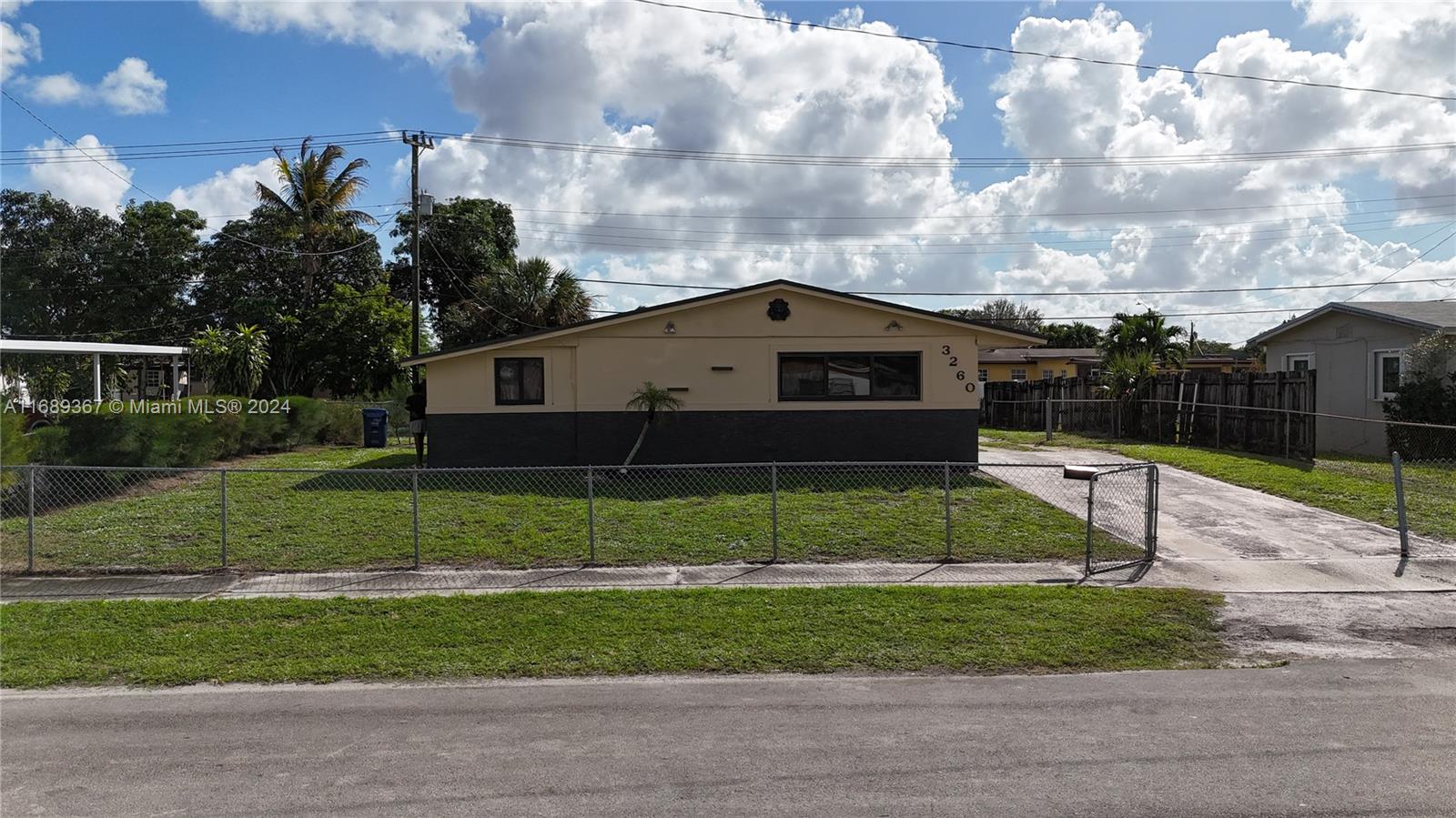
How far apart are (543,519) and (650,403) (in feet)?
15.5

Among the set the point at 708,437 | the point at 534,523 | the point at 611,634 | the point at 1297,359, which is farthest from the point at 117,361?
the point at 1297,359

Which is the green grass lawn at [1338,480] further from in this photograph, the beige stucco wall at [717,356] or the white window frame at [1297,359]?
the white window frame at [1297,359]

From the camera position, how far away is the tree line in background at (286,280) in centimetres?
3294

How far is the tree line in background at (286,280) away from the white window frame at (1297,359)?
23.8 m

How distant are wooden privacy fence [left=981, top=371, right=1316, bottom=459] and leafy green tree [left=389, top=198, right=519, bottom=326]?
27.8m

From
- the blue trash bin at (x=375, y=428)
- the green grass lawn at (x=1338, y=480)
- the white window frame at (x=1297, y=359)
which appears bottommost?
the green grass lawn at (x=1338, y=480)

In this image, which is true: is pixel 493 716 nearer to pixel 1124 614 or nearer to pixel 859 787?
pixel 859 787

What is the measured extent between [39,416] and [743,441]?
1375 cm

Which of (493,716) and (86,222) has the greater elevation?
(86,222)

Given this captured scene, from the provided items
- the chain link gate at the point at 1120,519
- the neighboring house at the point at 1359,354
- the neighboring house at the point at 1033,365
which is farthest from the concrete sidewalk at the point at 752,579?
the neighboring house at the point at 1033,365

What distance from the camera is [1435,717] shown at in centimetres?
527

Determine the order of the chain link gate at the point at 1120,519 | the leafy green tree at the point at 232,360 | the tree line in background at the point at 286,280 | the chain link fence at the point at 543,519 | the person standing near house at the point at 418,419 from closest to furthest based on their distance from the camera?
the chain link gate at the point at 1120,519
the chain link fence at the point at 543,519
the person standing near house at the point at 418,419
the leafy green tree at the point at 232,360
the tree line in background at the point at 286,280

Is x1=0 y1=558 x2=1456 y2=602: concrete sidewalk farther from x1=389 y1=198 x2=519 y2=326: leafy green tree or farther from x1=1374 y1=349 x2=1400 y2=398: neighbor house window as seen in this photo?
x1=389 y1=198 x2=519 y2=326: leafy green tree

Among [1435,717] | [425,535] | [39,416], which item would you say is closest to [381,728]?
[425,535]
